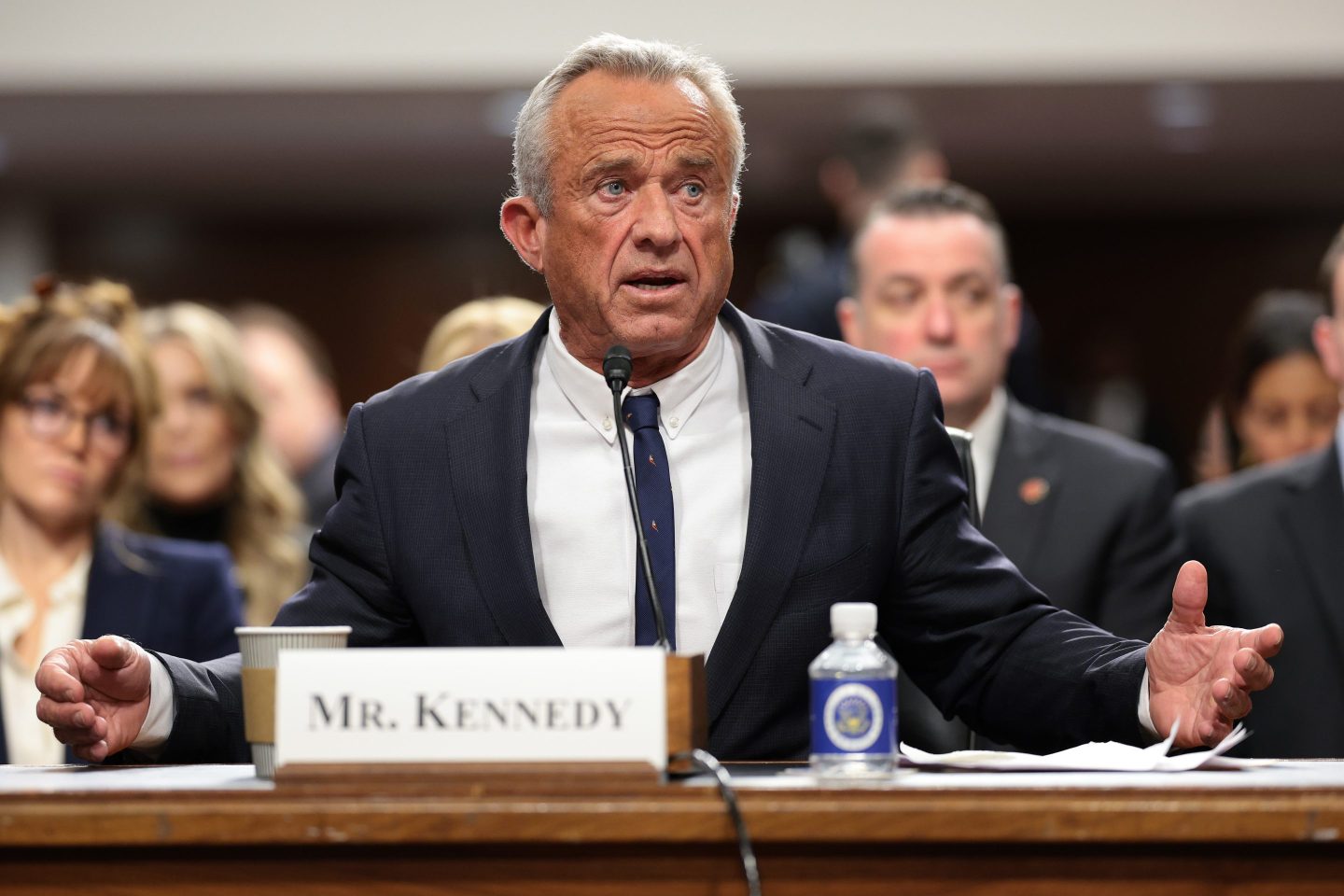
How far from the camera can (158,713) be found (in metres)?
1.84

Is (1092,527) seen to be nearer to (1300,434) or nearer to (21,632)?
(1300,434)

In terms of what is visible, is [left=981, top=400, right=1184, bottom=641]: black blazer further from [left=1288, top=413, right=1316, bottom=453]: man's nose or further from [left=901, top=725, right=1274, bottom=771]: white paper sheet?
[left=901, top=725, right=1274, bottom=771]: white paper sheet

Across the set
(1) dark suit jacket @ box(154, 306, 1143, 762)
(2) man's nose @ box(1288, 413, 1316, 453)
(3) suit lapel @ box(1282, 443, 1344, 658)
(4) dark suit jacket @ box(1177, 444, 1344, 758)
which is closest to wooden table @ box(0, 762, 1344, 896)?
(1) dark suit jacket @ box(154, 306, 1143, 762)

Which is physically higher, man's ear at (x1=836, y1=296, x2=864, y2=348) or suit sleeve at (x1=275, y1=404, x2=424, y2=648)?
man's ear at (x1=836, y1=296, x2=864, y2=348)

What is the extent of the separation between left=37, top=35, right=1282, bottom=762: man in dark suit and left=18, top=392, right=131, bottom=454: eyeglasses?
1.23 metres

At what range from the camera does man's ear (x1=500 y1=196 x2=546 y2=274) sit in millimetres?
2234

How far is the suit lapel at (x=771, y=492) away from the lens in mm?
1964

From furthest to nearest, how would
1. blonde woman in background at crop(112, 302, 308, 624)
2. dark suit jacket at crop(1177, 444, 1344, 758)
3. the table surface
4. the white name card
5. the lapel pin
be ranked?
blonde woman in background at crop(112, 302, 308, 624)
the lapel pin
dark suit jacket at crop(1177, 444, 1344, 758)
the white name card
the table surface

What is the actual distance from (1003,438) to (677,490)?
127 centimetres

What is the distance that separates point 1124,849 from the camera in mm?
1343

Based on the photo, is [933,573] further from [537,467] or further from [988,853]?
[988,853]

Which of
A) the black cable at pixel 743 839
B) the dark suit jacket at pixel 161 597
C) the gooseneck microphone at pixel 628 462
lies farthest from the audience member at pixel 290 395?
the black cable at pixel 743 839

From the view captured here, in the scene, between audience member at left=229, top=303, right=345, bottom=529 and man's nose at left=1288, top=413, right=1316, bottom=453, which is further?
audience member at left=229, top=303, right=345, bottom=529

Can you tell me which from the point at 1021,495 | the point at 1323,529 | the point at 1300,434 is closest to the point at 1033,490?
the point at 1021,495
